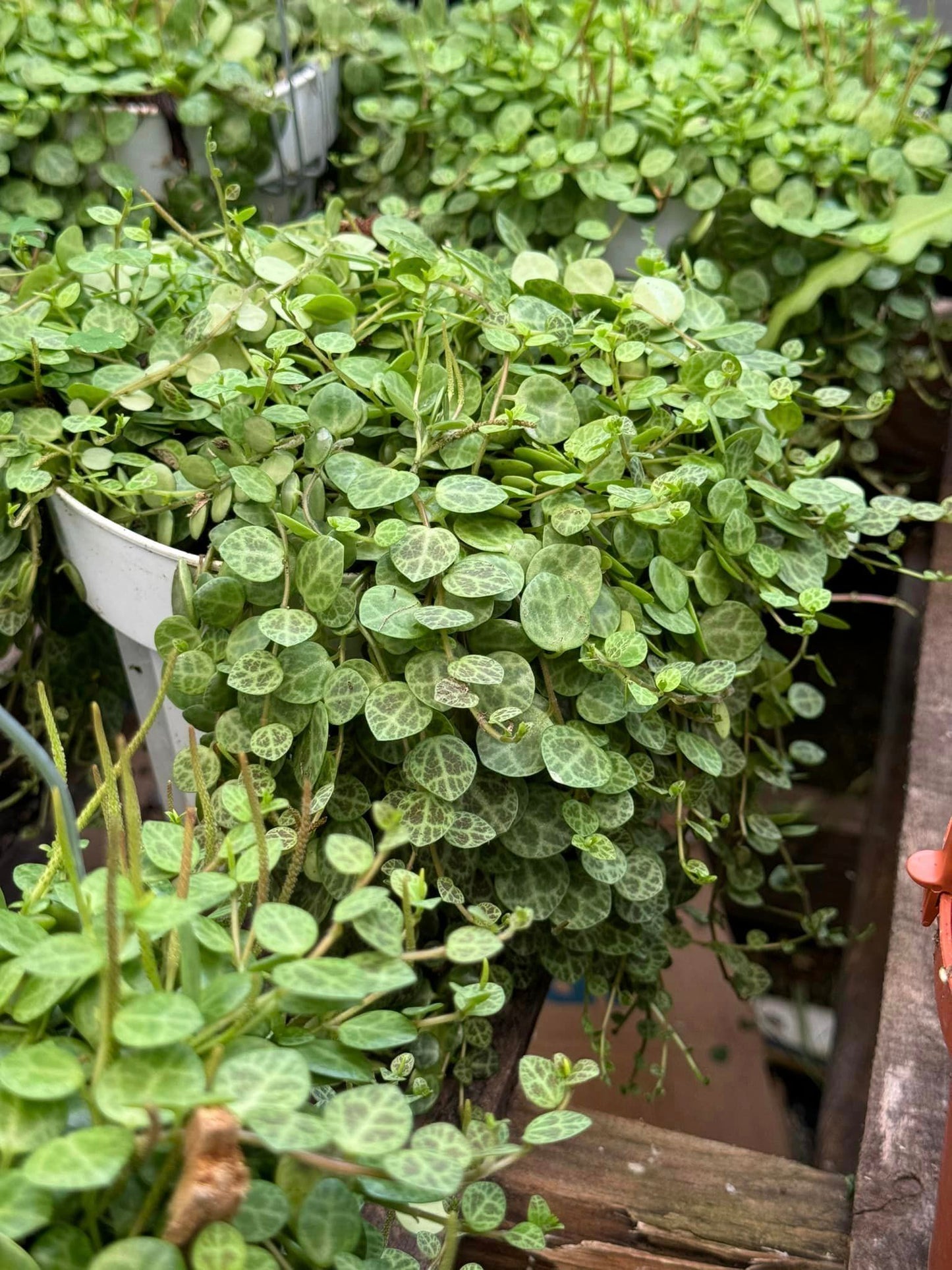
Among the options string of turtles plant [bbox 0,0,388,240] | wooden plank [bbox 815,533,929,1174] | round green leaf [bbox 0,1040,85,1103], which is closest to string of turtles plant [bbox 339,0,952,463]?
string of turtles plant [bbox 0,0,388,240]

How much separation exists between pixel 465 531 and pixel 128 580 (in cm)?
28

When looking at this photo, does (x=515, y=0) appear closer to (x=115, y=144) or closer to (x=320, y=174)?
(x=320, y=174)

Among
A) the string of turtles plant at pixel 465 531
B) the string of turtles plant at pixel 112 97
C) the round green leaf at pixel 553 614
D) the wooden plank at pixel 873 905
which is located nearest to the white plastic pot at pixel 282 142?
the string of turtles plant at pixel 112 97

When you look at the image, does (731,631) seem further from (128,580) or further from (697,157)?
(697,157)

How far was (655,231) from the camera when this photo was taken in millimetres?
1247

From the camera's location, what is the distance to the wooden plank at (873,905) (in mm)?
1215

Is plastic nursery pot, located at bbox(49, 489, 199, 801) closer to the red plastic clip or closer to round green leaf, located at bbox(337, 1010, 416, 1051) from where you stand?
round green leaf, located at bbox(337, 1010, 416, 1051)

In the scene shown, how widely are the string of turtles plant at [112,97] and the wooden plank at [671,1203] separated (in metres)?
1.01

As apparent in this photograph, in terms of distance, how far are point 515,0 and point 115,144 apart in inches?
20.9

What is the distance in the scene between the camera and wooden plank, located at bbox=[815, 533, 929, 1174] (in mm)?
1215

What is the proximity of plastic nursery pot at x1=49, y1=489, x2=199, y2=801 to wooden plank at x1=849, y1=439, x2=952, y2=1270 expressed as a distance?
1.96 feet

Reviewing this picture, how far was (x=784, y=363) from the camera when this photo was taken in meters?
0.95

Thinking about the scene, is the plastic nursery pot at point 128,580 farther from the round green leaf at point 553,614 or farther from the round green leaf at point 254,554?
the round green leaf at point 553,614

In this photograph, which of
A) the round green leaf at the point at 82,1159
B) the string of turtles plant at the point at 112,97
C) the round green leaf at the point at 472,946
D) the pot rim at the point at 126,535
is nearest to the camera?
the round green leaf at the point at 82,1159
